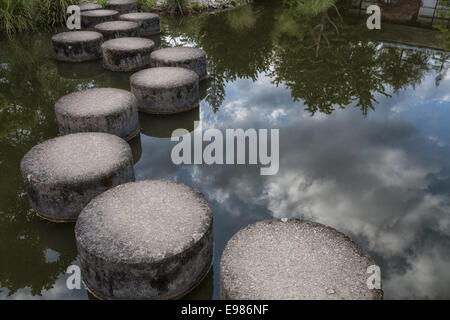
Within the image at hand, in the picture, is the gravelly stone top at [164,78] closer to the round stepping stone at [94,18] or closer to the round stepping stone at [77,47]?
the round stepping stone at [77,47]

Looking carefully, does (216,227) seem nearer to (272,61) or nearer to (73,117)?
(73,117)

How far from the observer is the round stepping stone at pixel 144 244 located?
9.37 ft

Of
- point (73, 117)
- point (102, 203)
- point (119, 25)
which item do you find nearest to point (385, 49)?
point (119, 25)

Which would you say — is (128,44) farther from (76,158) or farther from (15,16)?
(76,158)

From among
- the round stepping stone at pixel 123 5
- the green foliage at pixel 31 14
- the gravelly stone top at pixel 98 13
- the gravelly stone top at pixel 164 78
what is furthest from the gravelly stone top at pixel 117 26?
the gravelly stone top at pixel 164 78

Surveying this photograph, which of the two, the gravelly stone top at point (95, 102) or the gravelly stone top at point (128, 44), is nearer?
the gravelly stone top at point (95, 102)

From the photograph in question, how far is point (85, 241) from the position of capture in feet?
9.78

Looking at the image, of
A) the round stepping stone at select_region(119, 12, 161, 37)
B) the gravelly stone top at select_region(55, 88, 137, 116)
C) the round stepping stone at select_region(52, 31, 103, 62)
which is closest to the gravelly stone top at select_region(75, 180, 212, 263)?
the gravelly stone top at select_region(55, 88, 137, 116)

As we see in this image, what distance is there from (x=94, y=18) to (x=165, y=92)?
20.1 feet

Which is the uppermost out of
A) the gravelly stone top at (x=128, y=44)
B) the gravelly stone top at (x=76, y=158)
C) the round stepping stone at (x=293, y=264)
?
the gravelly stone top at (x=128, y=44)

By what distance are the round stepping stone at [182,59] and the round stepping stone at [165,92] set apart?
0.72m

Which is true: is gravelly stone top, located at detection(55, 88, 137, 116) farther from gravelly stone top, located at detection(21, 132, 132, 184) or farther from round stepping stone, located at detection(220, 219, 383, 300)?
round stepping stone, located at detection(220, 219, 383, 300)

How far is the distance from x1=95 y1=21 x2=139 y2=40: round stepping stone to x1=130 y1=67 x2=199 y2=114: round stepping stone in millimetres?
3533

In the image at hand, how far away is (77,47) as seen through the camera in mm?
8312
